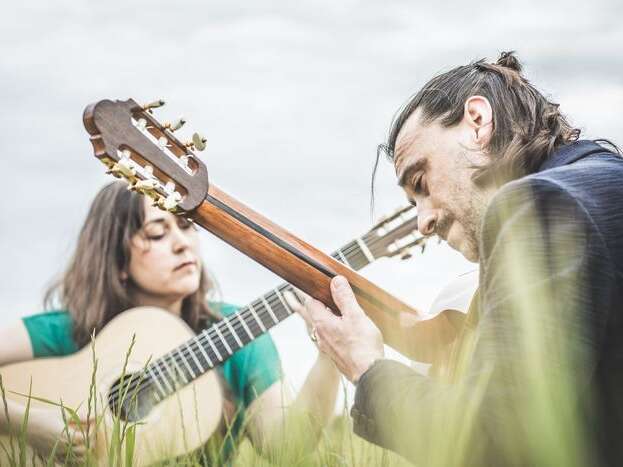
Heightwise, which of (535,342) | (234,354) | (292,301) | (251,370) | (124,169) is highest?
(124,169)

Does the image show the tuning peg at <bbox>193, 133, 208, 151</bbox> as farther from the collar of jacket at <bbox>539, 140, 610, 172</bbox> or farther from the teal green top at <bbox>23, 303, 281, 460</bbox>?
the teal green top at <bbox>23, 303, 281, 460</bbox>

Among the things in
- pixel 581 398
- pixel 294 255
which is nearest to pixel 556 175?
pixel 581 398

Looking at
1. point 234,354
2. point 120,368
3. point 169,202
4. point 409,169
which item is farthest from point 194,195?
point 234,354

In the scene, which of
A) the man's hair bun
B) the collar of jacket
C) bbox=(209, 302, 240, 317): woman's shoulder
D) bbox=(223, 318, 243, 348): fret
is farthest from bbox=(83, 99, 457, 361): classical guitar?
bbox=(209, 302, 240, 317): woman's shoulder

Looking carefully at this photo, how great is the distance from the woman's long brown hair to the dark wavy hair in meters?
2.42

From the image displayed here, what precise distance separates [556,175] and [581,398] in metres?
0.40

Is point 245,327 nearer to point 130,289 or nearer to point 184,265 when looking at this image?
point 184,265

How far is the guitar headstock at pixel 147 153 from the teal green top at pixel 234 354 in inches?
89.6

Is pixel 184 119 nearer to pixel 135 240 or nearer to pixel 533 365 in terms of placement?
pixel 533 365

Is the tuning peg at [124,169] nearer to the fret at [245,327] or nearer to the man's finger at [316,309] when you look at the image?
the man's finger at [316,309]

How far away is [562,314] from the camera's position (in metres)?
1.30

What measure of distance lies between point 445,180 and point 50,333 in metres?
3.02

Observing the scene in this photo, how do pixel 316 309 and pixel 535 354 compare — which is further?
pixel 316 309

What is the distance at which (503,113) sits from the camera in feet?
7.45
